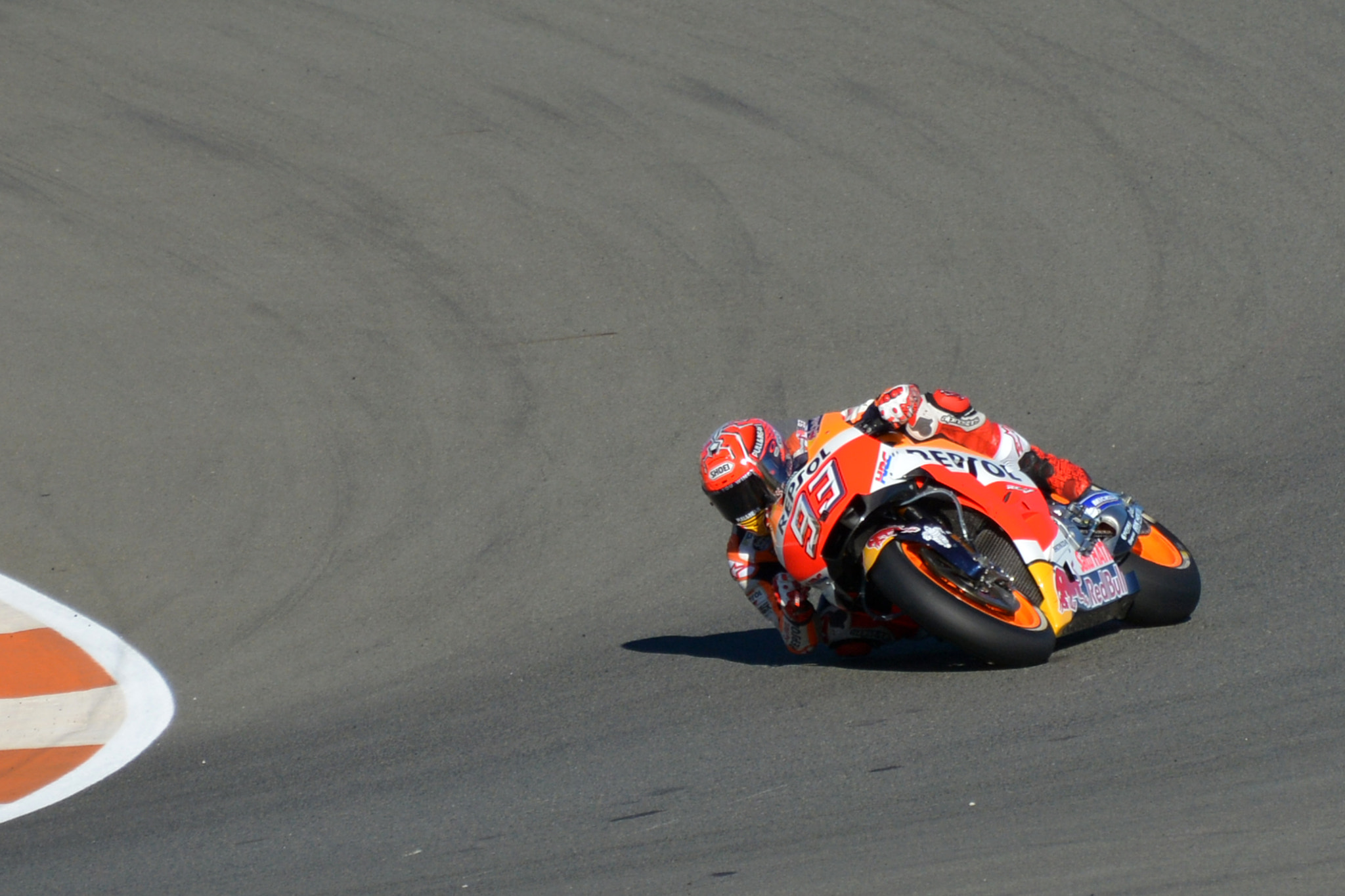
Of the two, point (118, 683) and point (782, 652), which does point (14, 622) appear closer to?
point (118, 683)

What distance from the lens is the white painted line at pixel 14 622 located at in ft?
26.8

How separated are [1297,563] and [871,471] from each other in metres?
2.16

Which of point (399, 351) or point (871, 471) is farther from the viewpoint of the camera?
point (399, 351)

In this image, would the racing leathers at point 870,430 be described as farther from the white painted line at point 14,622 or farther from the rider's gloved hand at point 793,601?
the white painted line at point 14,622

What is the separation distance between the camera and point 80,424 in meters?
10.2

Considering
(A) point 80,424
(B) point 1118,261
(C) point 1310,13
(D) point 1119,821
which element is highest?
(C) point 1310,13

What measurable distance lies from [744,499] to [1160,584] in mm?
1668

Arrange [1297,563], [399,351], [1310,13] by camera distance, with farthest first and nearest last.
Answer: [1310,13]
[399,351]
[1297,563]

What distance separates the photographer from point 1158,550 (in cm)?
611

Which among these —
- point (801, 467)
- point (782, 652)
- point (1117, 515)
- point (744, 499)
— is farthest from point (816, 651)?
point (1117, 515)

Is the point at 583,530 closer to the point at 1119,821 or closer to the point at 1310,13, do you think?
the point at 1119,821

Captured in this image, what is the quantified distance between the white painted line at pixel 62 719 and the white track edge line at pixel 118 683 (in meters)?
0.07

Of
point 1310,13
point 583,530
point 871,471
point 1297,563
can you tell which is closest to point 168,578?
point 583,530

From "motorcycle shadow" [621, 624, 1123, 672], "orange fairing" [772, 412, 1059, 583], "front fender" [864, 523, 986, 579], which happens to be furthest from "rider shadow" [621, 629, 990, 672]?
"orange fairing" [772, 412, 1059, 583]
